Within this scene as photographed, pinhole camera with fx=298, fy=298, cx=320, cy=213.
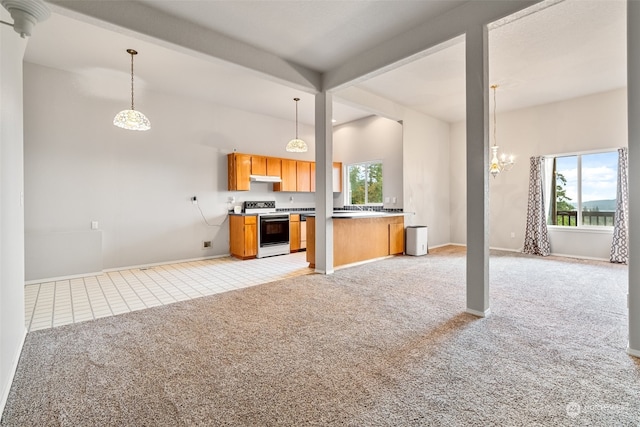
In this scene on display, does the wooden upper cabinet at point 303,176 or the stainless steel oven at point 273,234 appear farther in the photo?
the wooden upper cabinet at point 303,176

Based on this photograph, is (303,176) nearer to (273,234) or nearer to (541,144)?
(273,234)

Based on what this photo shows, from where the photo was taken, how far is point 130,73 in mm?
4703

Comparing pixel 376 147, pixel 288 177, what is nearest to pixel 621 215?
pixel 376 147

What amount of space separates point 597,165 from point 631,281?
16.6ft

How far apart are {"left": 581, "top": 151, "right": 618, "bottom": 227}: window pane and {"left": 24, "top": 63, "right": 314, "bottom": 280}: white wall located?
684cm

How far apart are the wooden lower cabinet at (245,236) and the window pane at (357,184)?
9.74 ft

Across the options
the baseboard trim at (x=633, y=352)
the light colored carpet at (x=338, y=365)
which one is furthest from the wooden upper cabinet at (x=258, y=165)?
the baseboard trim at (x=633, y=352)

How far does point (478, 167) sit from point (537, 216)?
4.51 meters

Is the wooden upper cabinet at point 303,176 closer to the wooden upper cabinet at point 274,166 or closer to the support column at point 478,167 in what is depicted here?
the wooden upper cabinet at point 274,166

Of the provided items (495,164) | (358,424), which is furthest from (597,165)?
(358,424)

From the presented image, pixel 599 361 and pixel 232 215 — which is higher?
pixel 232 215

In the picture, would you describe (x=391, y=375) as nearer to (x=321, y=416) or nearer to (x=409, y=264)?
(x=321, y=416)

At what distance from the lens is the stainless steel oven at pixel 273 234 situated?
246 inches

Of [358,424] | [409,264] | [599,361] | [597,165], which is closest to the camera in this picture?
[358,424]
